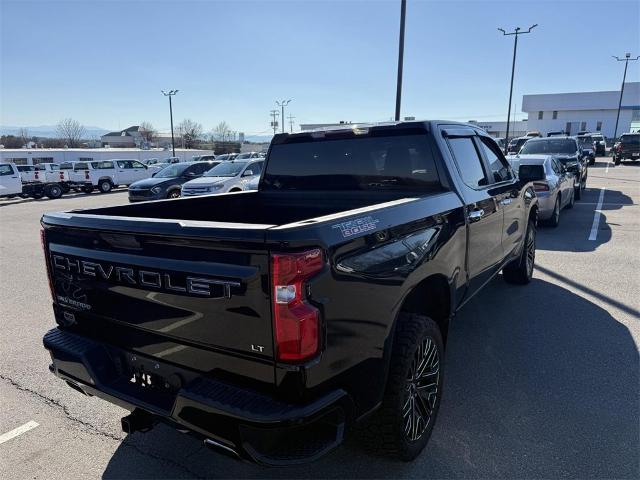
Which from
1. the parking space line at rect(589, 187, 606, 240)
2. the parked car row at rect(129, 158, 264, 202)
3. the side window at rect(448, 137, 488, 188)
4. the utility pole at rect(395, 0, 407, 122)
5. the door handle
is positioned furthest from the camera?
the parked car row at rect(129, 158, 264, 202)

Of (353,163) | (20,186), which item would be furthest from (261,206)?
(20,186)

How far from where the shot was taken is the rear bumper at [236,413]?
1910mm

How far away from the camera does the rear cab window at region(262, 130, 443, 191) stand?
362 cm

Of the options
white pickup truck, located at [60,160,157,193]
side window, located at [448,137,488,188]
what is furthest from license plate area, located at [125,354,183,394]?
white pickup truck, located at [60,160,157,193]

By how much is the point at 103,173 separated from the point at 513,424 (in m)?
26.6

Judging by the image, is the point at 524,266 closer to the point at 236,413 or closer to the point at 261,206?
the point at 261,206

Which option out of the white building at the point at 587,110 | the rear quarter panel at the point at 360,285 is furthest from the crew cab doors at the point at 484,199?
the white building at the point at 587,110

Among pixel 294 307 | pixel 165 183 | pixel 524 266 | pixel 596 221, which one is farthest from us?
pixel 165 183

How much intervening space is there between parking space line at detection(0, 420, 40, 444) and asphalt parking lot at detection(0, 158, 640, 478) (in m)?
0.02

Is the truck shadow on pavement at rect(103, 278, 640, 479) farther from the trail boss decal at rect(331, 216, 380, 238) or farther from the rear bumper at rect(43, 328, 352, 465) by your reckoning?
the trail boss decal at rect(331, 216, 380, 238)

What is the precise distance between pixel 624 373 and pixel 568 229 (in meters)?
7.02

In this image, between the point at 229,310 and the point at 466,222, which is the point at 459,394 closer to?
the point at 466,222

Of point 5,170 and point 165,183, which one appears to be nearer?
point 165,183

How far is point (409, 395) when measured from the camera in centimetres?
262
